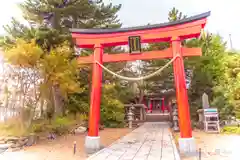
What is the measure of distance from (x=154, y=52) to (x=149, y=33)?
0.61 m

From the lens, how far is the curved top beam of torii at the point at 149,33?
510 cm

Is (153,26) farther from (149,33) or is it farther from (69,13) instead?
(69,13)

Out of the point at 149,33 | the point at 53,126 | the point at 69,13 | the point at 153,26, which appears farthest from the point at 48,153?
the point at 69,13

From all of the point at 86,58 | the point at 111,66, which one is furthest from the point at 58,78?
the point at 111,66

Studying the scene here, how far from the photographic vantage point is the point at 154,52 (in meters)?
5.43

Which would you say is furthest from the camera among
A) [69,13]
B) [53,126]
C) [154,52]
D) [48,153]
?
[69,13]

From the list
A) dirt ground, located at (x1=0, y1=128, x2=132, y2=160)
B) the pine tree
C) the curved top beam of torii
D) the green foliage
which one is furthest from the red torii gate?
the pine tree

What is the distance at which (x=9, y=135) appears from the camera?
20.3ft

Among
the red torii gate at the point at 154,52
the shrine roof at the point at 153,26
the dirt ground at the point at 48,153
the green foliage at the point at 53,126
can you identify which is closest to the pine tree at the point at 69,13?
the shrine roof at the point at 153,26

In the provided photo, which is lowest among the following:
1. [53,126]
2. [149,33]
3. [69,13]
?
[53,126]

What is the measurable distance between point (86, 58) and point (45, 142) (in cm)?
347

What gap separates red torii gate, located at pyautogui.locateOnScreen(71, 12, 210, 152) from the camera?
4.80m

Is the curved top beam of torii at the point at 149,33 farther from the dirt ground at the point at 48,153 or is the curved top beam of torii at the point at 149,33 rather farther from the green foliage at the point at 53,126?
the green foliage at the point at 53,126

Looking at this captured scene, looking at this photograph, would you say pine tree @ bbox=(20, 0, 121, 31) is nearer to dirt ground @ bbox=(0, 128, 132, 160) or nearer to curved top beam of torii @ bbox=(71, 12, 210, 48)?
curved top beam of torii @ bbox=(71, 12, 210, 48)
